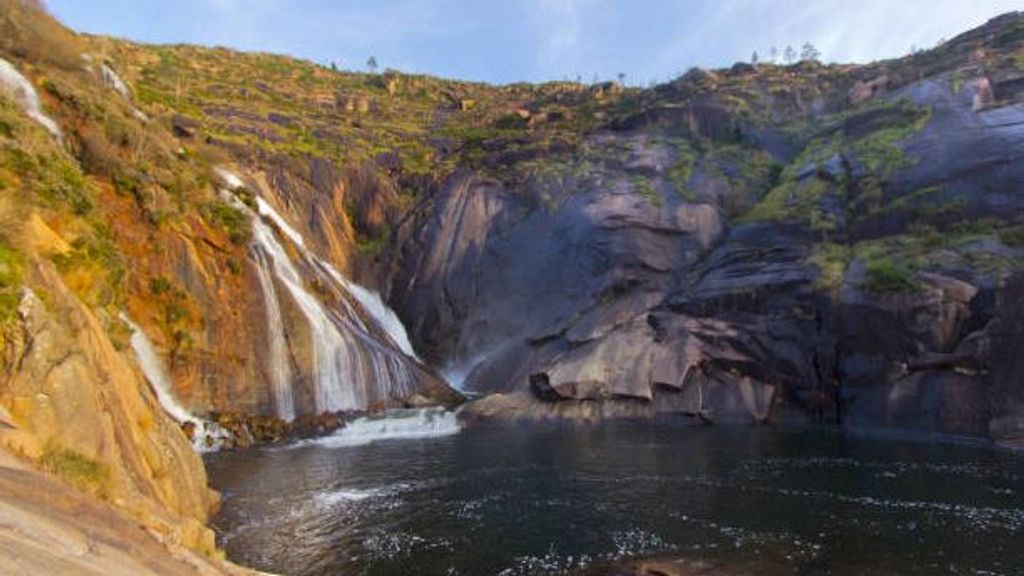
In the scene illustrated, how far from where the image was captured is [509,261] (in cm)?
5656

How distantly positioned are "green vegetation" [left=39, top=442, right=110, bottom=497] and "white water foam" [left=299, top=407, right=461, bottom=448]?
2191 centimetres

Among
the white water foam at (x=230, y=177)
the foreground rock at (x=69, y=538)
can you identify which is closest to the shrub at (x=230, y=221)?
the white water foam at (x=230, y=177)

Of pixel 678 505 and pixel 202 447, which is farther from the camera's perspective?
pixel 202 447

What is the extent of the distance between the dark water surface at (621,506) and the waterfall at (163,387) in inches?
125

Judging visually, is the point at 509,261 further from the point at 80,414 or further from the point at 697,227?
the point at 80,414

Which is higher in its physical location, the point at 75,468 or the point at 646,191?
the point at 646,191

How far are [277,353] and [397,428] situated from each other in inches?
293

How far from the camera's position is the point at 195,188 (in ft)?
131

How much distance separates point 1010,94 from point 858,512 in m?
44.5

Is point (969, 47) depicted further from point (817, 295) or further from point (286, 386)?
point (286, 386)

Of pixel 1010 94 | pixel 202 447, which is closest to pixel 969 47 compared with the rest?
pixel 1010 94

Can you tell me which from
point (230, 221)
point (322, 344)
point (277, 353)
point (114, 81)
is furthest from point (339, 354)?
point (114, 81)

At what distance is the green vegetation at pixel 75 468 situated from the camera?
1073 centimetres

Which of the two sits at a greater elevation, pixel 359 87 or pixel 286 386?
pixel 359 87
